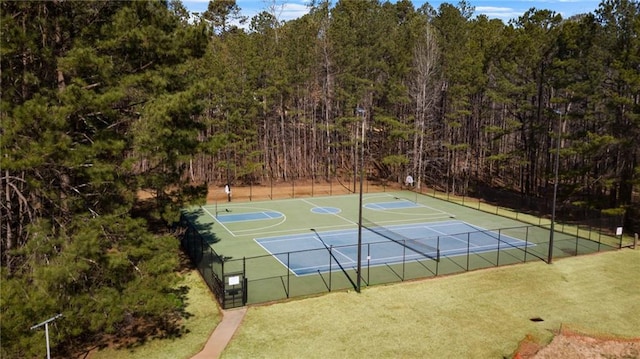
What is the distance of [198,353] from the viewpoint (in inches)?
597

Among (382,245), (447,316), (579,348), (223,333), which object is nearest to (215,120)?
(382,245)

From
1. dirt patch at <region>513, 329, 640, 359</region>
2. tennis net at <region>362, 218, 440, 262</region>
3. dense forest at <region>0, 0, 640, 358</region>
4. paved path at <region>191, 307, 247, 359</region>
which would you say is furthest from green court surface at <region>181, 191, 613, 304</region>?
dirt patch at <region>513, 329, 640, 359</region>

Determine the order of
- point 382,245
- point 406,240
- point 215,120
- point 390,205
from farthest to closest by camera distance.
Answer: point 215,120
point 390,205
point 406,240
point 382,245

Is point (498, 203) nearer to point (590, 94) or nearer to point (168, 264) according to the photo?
point (590, 94)

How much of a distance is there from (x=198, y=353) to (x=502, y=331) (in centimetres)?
1020

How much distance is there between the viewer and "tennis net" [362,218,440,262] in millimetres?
26061

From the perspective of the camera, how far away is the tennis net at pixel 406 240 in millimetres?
26061

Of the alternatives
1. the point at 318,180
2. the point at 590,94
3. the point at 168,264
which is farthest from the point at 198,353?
the point at 318,180

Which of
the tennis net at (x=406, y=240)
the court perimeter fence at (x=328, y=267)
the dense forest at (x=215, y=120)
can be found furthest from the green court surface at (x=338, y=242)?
the dense forest at (x=215, y=120)

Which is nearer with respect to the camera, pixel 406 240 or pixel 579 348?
pixel 579 348

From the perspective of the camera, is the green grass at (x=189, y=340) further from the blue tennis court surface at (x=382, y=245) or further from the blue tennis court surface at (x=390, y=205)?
the blue tennis court surface at (x=390, y=205)

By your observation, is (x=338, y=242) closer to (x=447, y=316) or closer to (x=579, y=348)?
(x=447, y=316)

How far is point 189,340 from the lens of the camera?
16.0m

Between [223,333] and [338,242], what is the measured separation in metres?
12.9
